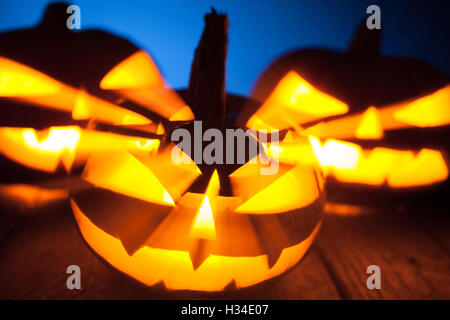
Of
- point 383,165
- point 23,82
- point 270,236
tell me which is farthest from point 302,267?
point 23,82

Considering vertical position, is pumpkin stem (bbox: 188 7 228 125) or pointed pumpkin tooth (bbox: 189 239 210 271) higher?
pumpkin stem (bbox: 188 7 228 125)

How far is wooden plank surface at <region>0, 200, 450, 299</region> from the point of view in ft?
2.70

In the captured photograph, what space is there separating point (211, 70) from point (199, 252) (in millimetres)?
468

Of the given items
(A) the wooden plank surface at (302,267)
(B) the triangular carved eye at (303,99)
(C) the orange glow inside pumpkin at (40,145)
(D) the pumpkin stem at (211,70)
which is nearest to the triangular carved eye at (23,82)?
(C) the orange glow inside pumpkin at (40,145)

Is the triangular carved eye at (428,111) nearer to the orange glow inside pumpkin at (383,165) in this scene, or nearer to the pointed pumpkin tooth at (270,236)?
the orange glow inside pumpkin at (383,165)

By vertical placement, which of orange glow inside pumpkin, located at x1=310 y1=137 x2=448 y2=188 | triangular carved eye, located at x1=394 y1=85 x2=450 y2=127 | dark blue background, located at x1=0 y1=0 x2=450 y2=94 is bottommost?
orange glow inside pumpkin, located at x1=310 y1=137 x2=448 y2=188

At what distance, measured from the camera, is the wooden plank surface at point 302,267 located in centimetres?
82

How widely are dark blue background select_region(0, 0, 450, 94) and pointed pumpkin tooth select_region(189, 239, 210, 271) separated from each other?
926mm

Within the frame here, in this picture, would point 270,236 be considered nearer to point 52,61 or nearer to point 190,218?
point 190,218

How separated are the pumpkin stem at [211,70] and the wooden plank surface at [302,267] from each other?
0.45m

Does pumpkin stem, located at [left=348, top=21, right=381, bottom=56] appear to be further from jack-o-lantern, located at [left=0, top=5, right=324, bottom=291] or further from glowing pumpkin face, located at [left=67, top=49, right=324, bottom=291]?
glowing pumpkin face, located at [left=67, top=49, right=324, bottom=291]

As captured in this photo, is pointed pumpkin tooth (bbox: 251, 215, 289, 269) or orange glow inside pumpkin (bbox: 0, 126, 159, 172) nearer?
pointed pumpkin tooth (bbox: 251, 215, 289, 269)

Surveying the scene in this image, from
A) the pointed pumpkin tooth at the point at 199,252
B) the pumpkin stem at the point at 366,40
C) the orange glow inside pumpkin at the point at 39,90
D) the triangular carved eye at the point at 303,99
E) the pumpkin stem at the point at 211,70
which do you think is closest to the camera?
the pointed pumpkin tooth at the point at 199,252

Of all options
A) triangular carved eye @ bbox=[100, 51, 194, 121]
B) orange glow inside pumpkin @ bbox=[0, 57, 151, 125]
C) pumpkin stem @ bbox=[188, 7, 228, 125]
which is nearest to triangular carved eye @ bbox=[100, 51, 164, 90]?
triangular carved eye @ bbox=[100, 51, 194, 121]
